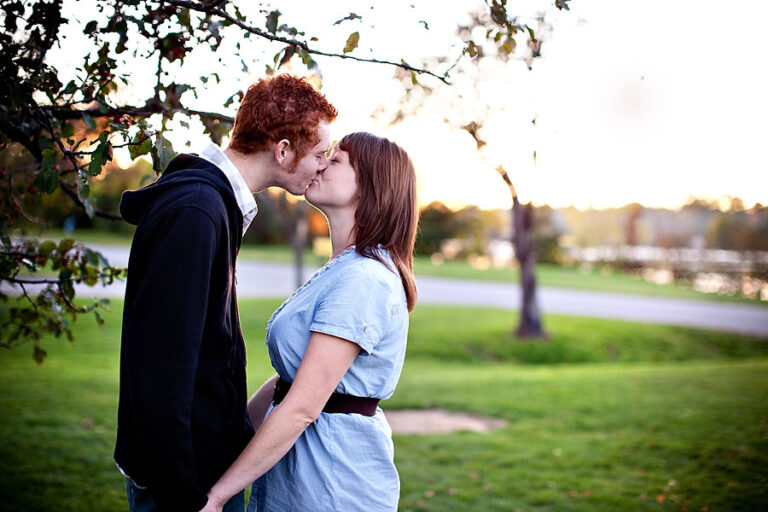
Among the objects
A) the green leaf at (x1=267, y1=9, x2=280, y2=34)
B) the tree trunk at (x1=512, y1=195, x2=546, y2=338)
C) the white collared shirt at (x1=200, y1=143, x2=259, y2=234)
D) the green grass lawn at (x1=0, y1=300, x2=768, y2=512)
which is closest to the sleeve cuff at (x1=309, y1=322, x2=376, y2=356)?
the white collared shirt at (x1=200, y1=143, x2=259, y2=234)

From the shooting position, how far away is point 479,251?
42.2m

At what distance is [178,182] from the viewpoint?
1639 mm

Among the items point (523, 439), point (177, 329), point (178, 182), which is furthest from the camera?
point (523, 439)

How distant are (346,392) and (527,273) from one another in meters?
13.6

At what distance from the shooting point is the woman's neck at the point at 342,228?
2281 millimetres

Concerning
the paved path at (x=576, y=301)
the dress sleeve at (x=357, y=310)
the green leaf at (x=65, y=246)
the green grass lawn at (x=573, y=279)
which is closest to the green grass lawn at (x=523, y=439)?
Answer: the green leaf at (x=65, y=246)

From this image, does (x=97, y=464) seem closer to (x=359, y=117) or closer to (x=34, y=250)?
(x=34, y=250)

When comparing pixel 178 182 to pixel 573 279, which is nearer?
pixel 178 182

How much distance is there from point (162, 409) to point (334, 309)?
591 mm

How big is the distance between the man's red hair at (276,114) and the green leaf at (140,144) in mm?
379

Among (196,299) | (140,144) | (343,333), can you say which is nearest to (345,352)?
(343,333)

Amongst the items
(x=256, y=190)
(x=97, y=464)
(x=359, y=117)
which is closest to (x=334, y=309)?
(x=256, y=190)

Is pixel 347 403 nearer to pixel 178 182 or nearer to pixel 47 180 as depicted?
pixel 178 182

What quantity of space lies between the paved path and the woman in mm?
16408
